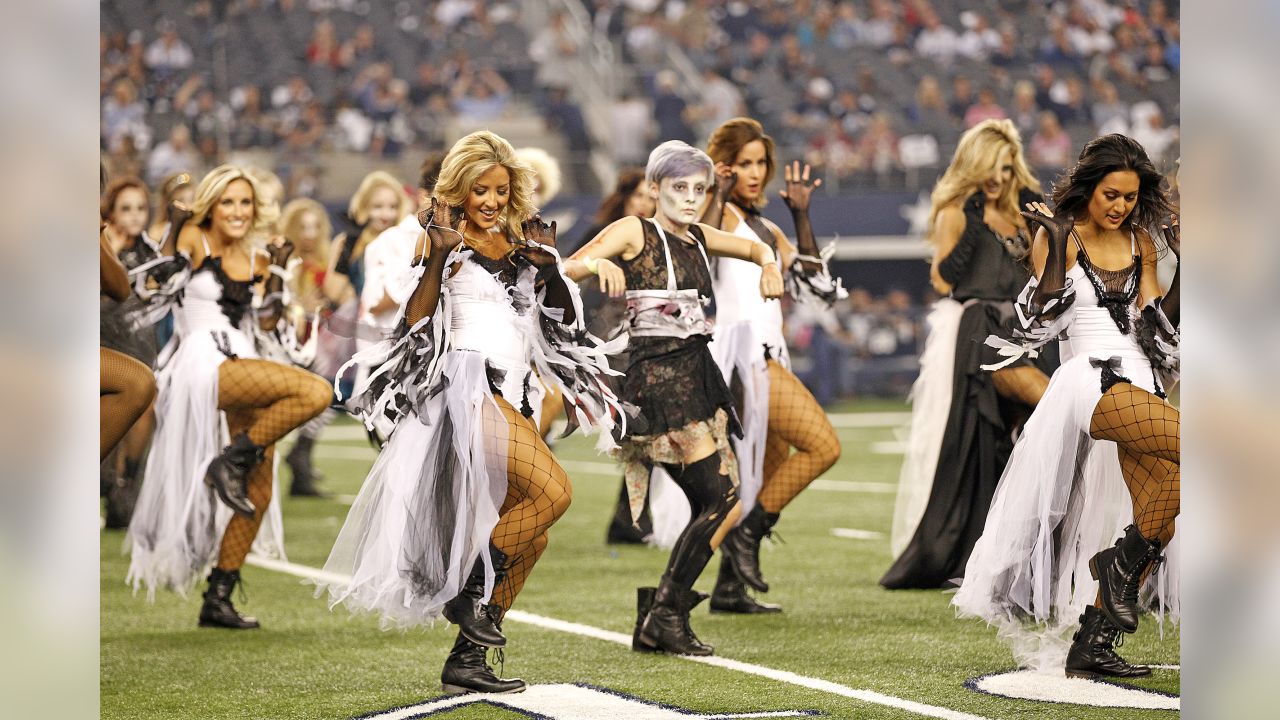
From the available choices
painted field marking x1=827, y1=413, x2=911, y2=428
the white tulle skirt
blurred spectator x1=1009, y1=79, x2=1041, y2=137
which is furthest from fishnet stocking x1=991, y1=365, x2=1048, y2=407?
blurred spectator x1=1009, y1=79, x2=1041, y2=137

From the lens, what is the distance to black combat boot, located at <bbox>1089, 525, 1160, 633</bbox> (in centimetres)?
529

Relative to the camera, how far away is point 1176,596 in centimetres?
597

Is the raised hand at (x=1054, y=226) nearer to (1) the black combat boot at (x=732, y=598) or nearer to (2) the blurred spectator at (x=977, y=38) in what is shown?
(1) the black combat boot at (x=732, y=598)

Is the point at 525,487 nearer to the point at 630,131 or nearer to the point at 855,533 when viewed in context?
the point at 855,533

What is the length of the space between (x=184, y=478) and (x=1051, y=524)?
3.96 meters

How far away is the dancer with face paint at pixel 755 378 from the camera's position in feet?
23.4

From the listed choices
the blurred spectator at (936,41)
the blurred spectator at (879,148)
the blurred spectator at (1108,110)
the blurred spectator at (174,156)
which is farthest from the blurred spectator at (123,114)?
the blurred spectator at (1108,110)

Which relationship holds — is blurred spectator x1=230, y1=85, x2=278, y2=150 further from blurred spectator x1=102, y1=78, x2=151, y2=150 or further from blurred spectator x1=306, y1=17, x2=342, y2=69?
blurred spectator x1=306, y1=17, x2=342, y2=69

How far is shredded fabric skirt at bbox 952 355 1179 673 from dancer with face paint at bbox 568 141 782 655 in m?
1.00

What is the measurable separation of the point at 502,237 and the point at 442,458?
0.80 meters

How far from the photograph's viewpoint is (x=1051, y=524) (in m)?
5.54

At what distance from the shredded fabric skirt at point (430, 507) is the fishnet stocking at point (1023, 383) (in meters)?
2.88

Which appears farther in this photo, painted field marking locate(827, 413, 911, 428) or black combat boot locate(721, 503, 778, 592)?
painted field marking locate(827, 413, 911, 428)
